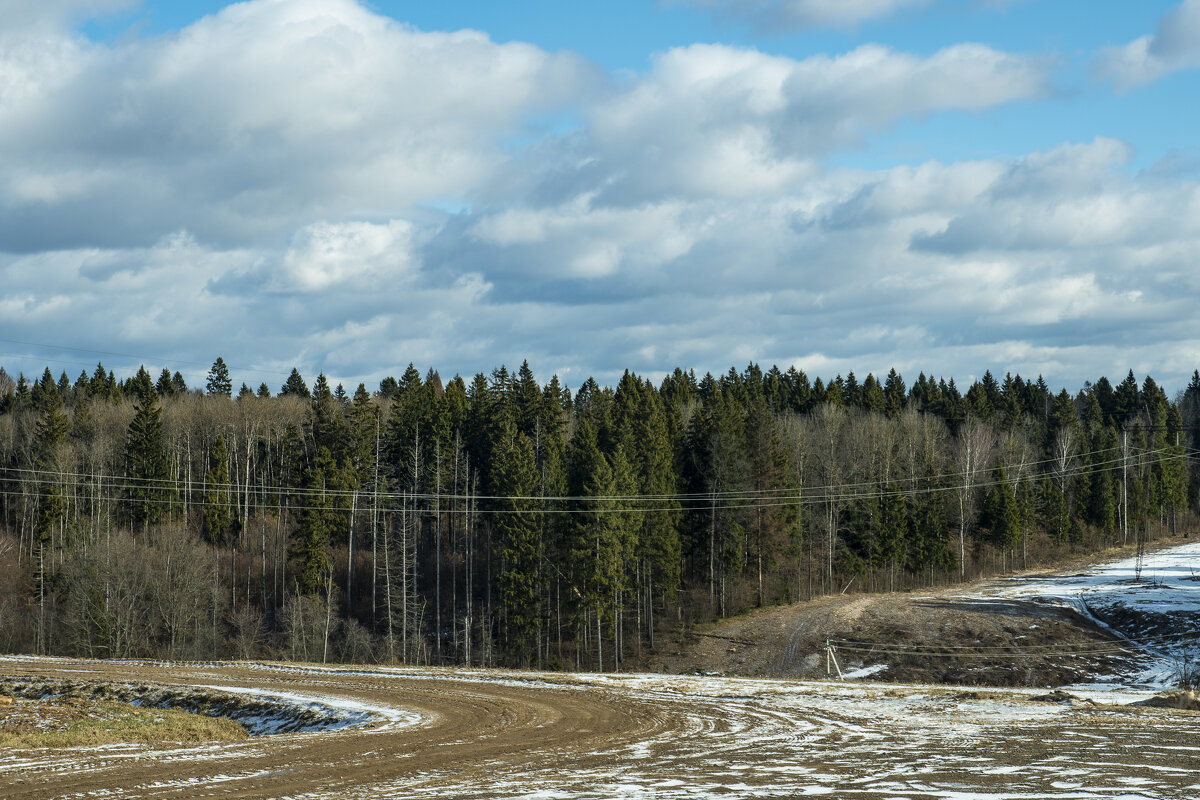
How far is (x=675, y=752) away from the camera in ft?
63.3

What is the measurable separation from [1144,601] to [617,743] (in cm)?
5804

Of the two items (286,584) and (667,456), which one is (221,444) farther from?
(667,456)

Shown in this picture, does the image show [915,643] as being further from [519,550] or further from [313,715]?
[313,715]

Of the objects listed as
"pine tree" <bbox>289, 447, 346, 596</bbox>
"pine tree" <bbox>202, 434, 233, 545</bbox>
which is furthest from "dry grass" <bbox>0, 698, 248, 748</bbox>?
"pine tree" <bbox>202, 434, 233, 545</bbox>

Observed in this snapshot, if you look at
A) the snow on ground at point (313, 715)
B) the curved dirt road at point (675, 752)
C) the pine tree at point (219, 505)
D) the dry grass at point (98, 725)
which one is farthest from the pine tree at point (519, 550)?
the dry grass at point (98, 725)

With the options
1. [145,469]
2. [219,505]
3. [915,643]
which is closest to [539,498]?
[915,643]

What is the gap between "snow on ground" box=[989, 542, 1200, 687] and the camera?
5178cm

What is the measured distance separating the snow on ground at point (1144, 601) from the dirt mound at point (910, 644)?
164cm

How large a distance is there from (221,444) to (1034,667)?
7262 centimetres

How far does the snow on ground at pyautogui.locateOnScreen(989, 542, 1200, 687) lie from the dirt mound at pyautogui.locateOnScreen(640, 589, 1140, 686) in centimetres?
164

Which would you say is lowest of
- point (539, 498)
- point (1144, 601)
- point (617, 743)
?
point (1144, 601)

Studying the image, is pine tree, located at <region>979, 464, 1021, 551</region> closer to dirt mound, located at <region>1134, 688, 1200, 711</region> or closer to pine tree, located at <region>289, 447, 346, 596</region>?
pine tree, located at <region>289, 447, 346, 596</region>

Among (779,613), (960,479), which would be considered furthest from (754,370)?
(779,613)

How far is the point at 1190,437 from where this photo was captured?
15138 centimetres
